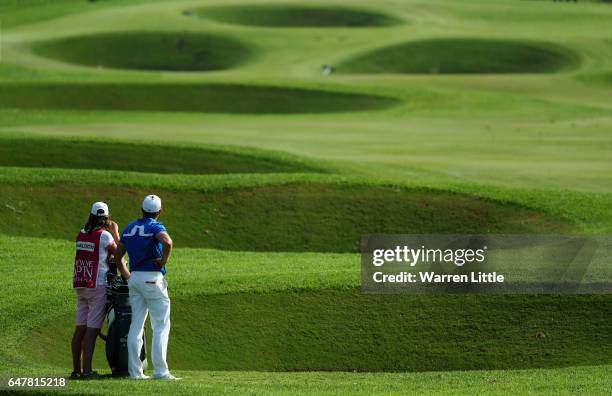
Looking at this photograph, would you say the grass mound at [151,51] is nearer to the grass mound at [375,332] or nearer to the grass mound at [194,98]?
the grass mound at [194,98]

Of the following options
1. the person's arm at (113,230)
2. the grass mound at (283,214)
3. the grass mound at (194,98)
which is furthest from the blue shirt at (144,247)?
the grass mound at (194,98)

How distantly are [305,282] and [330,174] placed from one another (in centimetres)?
1199

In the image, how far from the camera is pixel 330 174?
99.9 feet

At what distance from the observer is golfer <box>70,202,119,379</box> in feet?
47.2

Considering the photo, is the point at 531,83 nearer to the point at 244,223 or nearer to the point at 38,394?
the point at 244,223

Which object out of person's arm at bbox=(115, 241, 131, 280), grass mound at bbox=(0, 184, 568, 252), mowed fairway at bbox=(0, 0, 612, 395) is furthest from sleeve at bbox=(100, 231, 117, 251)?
grass mound at bbox=(0, 184, 568, 252)

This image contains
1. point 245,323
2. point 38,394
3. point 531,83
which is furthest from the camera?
point 531,83

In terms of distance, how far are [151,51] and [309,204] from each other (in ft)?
202

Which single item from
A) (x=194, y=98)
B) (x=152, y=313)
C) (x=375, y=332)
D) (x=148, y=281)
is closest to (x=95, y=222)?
(x=148, y=281)

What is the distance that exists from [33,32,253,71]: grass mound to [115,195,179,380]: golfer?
6890cm

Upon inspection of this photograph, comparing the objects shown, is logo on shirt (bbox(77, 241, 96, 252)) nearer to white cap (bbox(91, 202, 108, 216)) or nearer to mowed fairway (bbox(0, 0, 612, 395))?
white cap (bbox(91, 202, 108, 216))

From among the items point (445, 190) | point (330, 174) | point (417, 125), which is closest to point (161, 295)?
point (445, 190)

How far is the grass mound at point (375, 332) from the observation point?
16.8m

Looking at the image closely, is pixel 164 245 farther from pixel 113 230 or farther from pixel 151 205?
pixel 113 230
